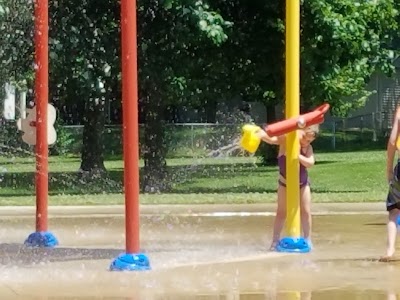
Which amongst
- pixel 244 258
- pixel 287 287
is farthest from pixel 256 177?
pixel 287 287

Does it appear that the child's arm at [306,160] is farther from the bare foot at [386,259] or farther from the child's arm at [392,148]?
the bare foot at [386,259]

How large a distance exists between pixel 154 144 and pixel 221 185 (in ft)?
8.36

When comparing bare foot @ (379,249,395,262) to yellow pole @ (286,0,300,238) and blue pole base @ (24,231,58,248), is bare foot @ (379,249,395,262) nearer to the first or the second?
yellow pole @ (286,0,300,238)

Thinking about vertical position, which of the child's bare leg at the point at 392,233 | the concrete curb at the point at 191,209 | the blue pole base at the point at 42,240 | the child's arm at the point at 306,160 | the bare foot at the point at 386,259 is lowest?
the concrete curb at the point at 191,209

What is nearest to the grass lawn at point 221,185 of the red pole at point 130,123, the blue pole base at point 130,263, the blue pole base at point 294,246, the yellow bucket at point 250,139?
the blue pole base at point 294,246

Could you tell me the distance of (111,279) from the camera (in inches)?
319

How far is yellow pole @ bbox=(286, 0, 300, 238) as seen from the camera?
31.8 feet

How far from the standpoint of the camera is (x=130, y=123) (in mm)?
8406

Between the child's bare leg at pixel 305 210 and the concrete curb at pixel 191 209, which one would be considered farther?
the concrete curb at pixel 191 209

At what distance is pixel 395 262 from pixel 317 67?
1232cm

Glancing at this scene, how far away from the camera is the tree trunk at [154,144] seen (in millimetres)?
22609

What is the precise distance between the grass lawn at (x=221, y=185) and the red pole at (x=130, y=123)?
9.70m

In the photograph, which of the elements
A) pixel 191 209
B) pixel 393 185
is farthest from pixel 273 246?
pixel 191 209

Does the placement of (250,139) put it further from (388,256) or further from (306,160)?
(388,256)
